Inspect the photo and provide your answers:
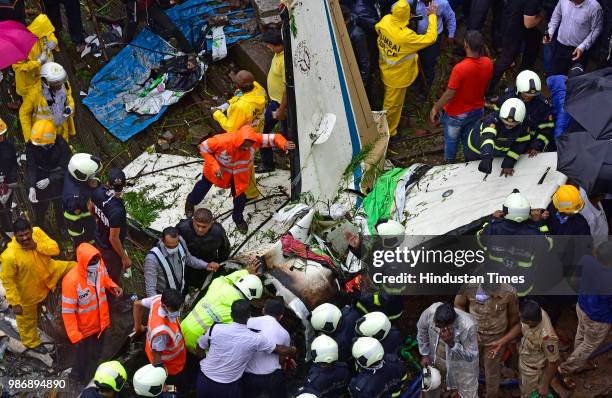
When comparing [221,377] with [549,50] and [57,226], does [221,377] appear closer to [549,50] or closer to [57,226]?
[57,226]

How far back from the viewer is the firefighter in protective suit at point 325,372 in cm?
705

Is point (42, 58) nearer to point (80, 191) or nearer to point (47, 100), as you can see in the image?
point (47, 100)

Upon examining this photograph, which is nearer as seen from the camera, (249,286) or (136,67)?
(249,286)

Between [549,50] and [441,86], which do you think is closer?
[549,50]

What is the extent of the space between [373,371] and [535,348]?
50.3 inches

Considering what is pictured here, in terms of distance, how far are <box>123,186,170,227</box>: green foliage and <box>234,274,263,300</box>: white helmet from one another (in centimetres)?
217

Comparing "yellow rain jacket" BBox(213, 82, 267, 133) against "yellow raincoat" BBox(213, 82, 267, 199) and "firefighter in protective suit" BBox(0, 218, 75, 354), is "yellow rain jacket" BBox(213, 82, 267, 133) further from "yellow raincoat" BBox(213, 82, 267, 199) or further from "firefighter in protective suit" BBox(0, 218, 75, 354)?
"firefighter in protective suit" BBox(0, 218, 75, 354)

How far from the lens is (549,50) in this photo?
32.8ft

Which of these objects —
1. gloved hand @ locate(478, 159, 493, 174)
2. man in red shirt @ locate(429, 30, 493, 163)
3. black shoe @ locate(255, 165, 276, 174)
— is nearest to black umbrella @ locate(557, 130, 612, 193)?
gloved hand @ locate(478, 159, 493, 174)

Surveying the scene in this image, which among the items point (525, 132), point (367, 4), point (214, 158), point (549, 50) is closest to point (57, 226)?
point (214, 158)

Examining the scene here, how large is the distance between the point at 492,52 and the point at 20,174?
5.43m

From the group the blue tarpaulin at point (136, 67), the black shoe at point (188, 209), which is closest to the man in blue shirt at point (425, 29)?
the blue tarpaulin at point (136, 67)

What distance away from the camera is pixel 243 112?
9.06 m

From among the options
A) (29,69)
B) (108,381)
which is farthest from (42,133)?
(108,381)
